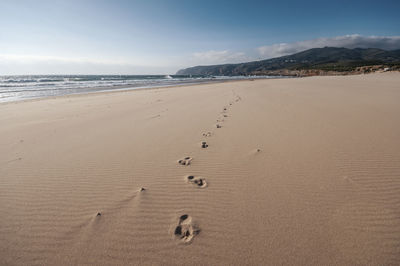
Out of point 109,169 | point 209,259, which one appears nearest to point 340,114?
point 209,259

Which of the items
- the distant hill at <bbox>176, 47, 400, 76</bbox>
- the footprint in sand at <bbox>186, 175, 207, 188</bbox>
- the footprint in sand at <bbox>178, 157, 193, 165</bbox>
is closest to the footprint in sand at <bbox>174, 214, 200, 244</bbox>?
the footprint in sand at <bbox>186, 175, 207, 188</bbox>

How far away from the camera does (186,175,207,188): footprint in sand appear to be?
2.54 metres

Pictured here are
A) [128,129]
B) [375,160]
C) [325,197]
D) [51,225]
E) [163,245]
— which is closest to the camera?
[163,245]

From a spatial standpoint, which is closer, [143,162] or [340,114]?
[143,162]

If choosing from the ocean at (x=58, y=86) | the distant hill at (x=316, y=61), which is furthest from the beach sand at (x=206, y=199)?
the distant hill at (x=316, y=61)

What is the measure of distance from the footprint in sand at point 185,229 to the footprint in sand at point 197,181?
1.92 ft

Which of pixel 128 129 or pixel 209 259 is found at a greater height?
pixel 128 129

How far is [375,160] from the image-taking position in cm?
290

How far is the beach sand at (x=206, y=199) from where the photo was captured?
5.27 feet

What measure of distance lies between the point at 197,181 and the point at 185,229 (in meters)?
0.83

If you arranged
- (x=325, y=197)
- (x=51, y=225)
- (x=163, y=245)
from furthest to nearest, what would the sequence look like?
(x=325, y=197)
(x=51, y=225)
(x=163, y=245)

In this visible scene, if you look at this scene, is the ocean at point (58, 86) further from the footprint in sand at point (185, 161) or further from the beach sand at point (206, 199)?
the footprint in sand at point (185, 161)

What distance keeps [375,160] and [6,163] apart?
6.35 m

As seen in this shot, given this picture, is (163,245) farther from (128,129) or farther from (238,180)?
(128,129)
